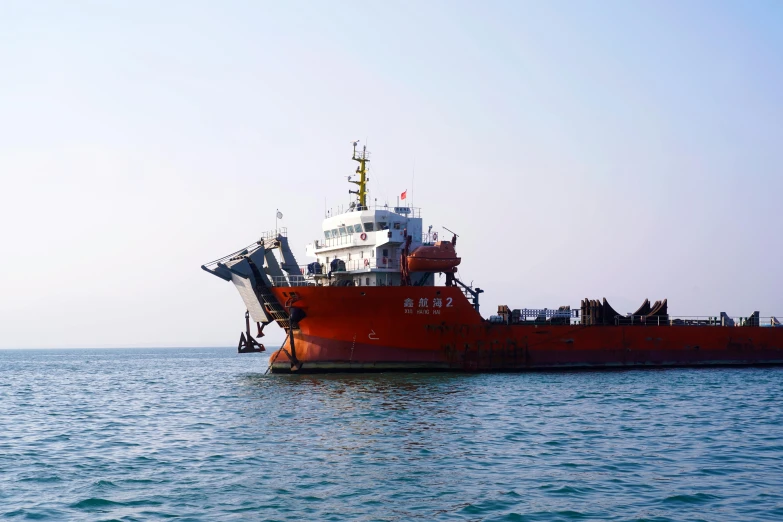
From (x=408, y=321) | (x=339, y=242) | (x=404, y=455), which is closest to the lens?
(x=404, y=455)

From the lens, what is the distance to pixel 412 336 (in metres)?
36.1

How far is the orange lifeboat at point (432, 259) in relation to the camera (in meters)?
36.0

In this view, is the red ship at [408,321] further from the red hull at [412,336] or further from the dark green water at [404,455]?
the dark green water at [404,455]

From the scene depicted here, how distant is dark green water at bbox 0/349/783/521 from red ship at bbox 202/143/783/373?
4284 mm

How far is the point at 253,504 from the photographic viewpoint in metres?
13.9

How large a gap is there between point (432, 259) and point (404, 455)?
18649 millimetres

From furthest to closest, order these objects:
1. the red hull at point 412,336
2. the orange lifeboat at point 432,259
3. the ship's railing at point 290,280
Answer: the ship's railing at point 290,280, the orange lifeboat at point 432,259, the red hull at point 412,336

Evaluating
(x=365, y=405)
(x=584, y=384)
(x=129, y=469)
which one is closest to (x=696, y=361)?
(x=584, y=384)

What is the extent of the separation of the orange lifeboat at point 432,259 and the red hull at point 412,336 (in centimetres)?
101

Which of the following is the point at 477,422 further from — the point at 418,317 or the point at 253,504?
the point at 418,317

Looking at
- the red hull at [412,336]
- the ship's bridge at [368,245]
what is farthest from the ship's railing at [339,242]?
the red hull at [412,336]

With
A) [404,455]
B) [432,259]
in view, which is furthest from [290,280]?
[404,455]

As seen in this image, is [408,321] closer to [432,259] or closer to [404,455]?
[432,259]

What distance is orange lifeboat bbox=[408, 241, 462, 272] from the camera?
118 ft
